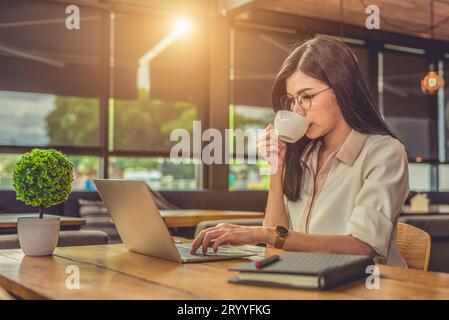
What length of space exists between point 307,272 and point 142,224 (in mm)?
560

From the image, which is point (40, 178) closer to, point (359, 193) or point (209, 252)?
point (209, 252)

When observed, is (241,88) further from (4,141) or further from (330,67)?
(330,67)

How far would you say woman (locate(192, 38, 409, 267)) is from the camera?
142cm

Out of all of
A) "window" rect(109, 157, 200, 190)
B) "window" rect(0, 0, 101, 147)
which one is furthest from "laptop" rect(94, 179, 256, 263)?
"window" rect(109, 157, 200, 190)

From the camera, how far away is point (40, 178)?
5.24 ft

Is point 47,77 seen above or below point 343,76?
above

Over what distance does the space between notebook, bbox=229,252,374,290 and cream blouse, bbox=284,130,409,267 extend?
0.32m

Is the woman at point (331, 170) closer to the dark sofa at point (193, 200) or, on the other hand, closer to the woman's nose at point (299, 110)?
the woman's nose at point (299, 110)

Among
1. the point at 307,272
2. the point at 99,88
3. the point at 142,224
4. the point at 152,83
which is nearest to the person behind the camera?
the point at 307,272

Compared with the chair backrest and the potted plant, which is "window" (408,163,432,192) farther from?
the potted plant

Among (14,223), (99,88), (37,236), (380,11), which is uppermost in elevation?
(380,11)

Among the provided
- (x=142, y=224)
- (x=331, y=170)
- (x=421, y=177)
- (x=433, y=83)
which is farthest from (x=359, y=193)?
(x=421, y=177)

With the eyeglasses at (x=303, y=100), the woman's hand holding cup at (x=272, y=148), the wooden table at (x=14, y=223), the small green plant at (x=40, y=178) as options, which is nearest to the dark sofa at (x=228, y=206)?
the wooden table at (x=14, y=223)
